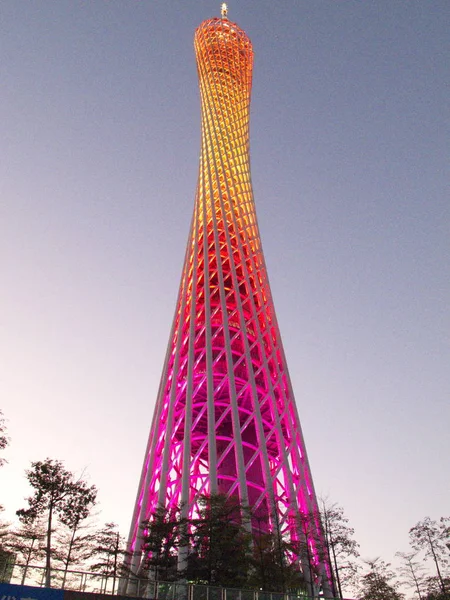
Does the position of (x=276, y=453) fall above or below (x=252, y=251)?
below

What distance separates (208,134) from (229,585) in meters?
31.7

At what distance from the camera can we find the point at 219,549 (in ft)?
64.4

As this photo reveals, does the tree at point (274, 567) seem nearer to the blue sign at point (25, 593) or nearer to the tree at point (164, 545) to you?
the tree at point (164, 545)

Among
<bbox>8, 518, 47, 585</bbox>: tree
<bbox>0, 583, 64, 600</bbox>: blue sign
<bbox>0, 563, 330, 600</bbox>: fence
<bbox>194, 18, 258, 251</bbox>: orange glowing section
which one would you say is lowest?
<bbox>0, 583, 64, 600</bbox>: blue sign

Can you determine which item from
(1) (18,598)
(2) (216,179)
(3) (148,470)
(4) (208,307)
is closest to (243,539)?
(3) (148,470)

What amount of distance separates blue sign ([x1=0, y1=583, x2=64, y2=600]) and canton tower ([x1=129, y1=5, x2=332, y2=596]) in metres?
7.65

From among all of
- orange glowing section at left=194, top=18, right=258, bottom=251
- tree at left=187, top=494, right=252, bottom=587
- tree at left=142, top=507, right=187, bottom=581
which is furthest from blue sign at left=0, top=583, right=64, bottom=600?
orange glowing section at left=194, top=18, right=258, bottom=251

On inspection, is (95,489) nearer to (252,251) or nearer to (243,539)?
(243,539)

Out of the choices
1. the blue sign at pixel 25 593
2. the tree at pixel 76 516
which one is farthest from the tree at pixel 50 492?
the blue sign at pixel 25 593

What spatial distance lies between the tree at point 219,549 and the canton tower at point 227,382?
1.71 metres

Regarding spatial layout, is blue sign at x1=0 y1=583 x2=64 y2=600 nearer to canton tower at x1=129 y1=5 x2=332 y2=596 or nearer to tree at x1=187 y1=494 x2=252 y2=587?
tree at x1=187 y1=494 x2=252 y2=587

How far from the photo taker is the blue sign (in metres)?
14.5

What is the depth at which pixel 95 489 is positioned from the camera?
92.9 feet

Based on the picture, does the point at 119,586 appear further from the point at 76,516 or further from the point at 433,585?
the point at 433,585
